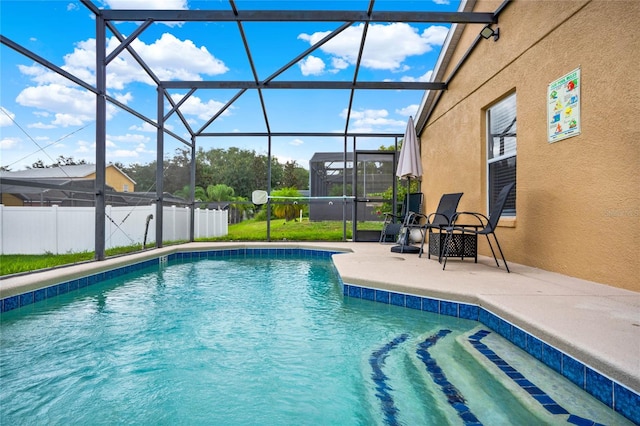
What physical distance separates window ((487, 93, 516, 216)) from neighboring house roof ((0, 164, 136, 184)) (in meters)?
5.47

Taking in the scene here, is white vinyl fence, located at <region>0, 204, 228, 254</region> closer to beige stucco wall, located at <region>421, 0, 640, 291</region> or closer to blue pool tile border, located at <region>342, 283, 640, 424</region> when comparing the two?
blue pool tile border, located at <region>342, 283, 640, 424</region>

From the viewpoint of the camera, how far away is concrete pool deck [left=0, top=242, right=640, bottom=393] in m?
1.64

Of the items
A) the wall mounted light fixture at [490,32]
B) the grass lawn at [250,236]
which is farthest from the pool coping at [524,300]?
the wall mounted light fixture at [490,32]

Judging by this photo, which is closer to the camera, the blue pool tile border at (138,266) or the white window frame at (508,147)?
the blue pool tile border at (138,266)

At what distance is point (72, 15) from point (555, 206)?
6.24 meters

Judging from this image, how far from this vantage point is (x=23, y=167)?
3.83 m

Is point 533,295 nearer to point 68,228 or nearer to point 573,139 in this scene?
point 573,139

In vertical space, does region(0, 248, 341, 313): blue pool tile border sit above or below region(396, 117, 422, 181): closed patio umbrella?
below

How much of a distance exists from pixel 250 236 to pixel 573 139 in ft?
25.2

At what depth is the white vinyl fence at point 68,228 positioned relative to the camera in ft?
14.5

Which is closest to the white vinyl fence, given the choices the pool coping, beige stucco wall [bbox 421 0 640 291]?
the pool coping

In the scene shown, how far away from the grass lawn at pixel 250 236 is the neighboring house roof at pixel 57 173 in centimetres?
94

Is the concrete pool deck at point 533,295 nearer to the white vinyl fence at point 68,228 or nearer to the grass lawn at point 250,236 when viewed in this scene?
the grass lawn at point 250,236

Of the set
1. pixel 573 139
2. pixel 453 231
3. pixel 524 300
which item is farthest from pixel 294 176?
pixel 524 300
